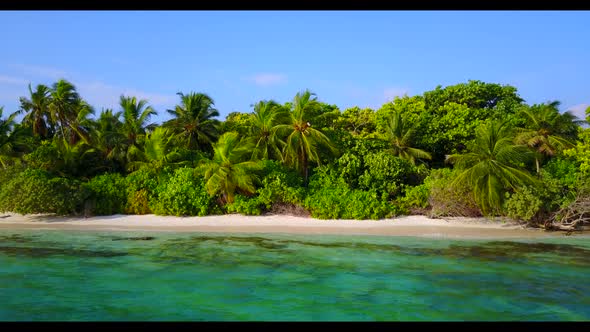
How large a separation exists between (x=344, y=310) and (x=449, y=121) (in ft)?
75.8

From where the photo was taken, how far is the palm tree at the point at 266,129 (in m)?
25.8

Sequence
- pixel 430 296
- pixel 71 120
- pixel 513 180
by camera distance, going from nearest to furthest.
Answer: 1. pixel 430 296
2. pixel 513 180
3. pixel 71 120

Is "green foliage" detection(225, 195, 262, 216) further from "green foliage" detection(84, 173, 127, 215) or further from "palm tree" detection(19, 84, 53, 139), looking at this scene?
"palm tree" detection(19, 84, 53, 139)

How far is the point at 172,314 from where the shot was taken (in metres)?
→ 9.45

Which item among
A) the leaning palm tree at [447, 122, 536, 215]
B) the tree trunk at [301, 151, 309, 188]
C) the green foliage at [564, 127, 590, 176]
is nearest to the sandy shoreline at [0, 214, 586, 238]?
the leaning palm tree at [447, 122, 536, 215]

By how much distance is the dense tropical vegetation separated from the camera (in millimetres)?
19828

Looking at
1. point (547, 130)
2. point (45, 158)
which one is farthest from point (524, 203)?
point (45, 158)

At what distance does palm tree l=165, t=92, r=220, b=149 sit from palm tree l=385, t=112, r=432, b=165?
1124 centimetres

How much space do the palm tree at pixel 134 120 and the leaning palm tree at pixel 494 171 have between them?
63.6 feet

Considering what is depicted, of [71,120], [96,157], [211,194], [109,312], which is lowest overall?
[109,312]

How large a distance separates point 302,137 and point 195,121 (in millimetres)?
9248

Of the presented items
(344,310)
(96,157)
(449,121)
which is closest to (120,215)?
(96,157)

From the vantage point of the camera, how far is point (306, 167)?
2542cm

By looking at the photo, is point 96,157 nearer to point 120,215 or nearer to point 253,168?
point 120,215
